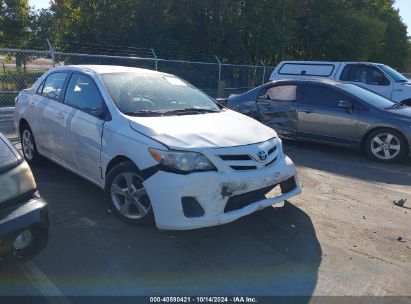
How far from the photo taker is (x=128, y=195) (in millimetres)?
4102

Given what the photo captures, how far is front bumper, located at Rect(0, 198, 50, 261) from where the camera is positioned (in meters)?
2.62

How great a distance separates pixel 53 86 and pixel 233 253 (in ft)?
11.1

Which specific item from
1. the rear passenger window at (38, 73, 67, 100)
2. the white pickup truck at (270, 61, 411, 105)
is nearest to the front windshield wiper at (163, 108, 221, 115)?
the rear passenger window at (38, 73, 67, 100)

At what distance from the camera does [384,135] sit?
7.23 metres

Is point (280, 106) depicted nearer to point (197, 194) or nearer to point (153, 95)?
point (153, 95)

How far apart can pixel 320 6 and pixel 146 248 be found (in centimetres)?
2536

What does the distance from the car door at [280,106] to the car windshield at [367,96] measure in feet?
3.13

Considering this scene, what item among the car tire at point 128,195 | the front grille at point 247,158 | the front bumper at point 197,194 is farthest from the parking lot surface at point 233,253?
the front grille at point 247,158

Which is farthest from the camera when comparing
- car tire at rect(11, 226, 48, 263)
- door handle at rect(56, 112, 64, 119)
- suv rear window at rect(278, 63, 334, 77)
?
suv rear window at rect(278, 63, 334, 77)

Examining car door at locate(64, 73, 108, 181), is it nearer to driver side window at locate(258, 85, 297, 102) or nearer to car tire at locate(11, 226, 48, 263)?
car tire at locate(11, 226, 48, 263)

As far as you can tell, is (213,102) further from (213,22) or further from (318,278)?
(213,22)

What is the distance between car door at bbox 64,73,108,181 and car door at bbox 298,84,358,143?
4555mm

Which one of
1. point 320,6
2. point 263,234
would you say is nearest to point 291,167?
point 263,234

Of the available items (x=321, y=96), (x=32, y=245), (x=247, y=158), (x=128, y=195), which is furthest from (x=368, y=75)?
(x=32, y=245)
